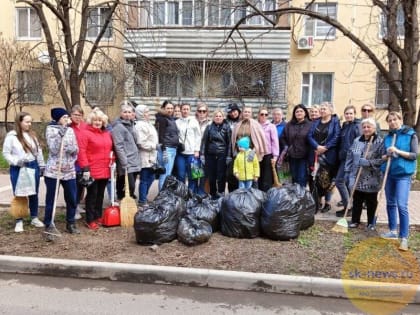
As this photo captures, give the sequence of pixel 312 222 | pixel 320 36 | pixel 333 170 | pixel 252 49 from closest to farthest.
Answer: pixel 312 222, pixel 333 170, pixel 252 49, pixel 320 36

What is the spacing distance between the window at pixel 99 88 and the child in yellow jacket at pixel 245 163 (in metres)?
10.9

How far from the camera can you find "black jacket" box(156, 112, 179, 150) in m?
7.07

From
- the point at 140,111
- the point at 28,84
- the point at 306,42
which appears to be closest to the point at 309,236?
the point at 140,111

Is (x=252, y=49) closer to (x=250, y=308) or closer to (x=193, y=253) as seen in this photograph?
(x=193, y=253)

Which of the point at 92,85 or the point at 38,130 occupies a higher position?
the point at 92,85

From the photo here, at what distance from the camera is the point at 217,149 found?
22.7 feet

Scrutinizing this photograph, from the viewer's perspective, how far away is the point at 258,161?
→ 6.72m

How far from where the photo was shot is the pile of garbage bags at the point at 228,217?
16.4 ft

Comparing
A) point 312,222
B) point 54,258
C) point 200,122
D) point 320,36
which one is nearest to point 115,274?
point 54,258

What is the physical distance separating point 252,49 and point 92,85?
6.59 meters

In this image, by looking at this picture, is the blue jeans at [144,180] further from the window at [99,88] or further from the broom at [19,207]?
the window at [99,88]

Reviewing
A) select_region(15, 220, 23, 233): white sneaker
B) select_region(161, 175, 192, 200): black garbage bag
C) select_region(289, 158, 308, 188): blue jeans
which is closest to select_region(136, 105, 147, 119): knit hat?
select_region(161, 175, 192, 200): black garbage bag

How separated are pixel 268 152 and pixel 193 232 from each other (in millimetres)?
2343

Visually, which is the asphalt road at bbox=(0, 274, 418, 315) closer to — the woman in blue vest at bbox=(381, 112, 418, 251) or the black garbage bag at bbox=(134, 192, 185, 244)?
the black garbage bag at bbox=(134, 192, 185, 244)
